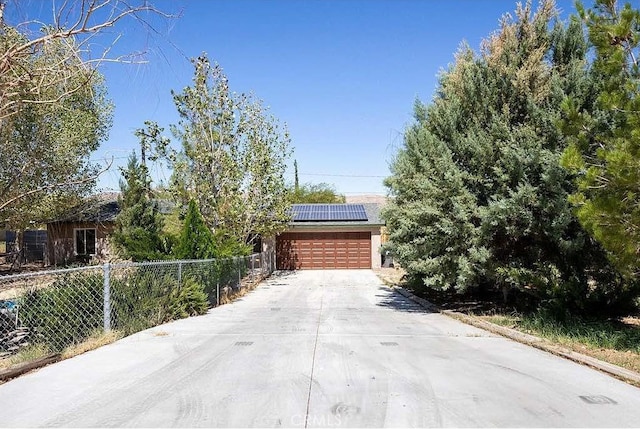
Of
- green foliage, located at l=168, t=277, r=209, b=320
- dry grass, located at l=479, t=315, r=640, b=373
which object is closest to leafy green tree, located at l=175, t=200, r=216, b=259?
green foliage, located at l=168, t=277, r=209, b=320

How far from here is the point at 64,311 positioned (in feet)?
22.8

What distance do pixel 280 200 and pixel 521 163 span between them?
1305cm

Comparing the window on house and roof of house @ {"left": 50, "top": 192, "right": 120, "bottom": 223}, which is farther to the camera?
the window on house

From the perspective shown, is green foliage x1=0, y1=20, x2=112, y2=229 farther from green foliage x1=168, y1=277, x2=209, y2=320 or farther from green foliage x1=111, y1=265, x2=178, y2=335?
green foliage x1=111, y1=265, x2=178, y2=335

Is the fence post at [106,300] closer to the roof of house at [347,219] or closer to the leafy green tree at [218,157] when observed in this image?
the leafy green tree at [218,157]

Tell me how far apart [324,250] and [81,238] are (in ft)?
45.0

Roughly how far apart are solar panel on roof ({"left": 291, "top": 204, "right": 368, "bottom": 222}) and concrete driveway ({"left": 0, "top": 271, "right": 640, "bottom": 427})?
1983 centimetres

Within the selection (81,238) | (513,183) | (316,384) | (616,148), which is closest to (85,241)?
(81,238)

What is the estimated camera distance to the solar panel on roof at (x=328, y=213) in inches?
1137

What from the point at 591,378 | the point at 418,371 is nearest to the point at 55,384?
the point at 418,371

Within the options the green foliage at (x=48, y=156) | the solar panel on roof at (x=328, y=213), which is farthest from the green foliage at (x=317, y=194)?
the green foliage at (x=48, y=156)

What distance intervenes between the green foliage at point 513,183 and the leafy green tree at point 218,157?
8913 millimetres

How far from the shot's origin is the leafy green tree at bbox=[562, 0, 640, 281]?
602 cm

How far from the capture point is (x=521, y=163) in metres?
9.50
